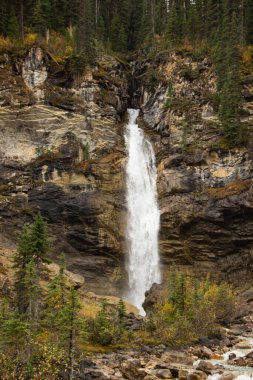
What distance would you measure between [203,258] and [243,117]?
68.4 ft

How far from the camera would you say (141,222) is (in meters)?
57.2

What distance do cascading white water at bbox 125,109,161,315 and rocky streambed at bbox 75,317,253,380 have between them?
61.8 feet

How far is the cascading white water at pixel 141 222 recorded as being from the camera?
177 feet

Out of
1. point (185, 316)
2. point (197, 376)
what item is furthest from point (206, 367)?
point (185, 316)

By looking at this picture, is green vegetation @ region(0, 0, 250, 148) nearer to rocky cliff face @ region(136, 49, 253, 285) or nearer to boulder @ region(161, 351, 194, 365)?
rocky cliff face @ region(136, 49, 253, 285)

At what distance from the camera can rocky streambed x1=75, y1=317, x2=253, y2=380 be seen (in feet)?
75.6

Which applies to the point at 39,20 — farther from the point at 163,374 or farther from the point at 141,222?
the point at 163,374

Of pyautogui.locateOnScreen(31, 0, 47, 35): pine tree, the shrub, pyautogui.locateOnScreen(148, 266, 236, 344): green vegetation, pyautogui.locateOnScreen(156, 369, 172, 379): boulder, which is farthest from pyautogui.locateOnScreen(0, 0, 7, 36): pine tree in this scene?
pyautogui.locateOnScreen(156, 369, 172, 379): boulder

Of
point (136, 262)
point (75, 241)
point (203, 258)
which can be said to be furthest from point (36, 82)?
point (203, 258)

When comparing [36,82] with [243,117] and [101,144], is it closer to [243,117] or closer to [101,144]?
[101,144]

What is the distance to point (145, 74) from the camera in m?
73.5

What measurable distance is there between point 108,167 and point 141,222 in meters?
8.63

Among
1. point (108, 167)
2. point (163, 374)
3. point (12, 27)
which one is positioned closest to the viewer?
point (163, 374)

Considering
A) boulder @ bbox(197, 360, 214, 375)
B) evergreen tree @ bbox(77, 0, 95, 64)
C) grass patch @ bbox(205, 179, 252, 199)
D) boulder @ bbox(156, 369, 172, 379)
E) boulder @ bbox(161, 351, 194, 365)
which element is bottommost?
boulder @ bbox(161, 351, 194, 365)
